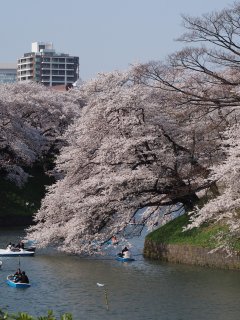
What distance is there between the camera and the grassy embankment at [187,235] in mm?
32938

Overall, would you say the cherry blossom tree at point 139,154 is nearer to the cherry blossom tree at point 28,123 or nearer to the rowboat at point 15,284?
the rowboat at point 15,284

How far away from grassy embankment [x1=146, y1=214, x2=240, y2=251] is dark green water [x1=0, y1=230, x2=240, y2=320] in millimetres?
1279

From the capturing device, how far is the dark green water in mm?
24953

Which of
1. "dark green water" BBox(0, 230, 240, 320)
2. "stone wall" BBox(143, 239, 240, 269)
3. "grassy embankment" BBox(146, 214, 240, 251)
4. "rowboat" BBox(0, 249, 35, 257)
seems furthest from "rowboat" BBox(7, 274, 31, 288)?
"grassy embankment" BBox(146, 214, 240, 251)

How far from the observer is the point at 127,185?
36062 millimetres

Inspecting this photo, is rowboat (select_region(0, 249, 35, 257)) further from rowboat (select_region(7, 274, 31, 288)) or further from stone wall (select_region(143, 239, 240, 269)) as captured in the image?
rowboat (select_region(7, 274, 31, 288))

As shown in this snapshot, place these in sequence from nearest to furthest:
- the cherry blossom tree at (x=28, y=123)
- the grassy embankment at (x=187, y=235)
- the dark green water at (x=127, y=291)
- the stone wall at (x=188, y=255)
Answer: the dark green water at (x=127, y=291) < the stone wall at (x=188, y=255) < the grassy embankment at (x=187, y=235) < the cherry blossom tree at (x=28, y=123)

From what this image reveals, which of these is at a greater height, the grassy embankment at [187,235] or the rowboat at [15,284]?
the grassy embankment at [187,235]

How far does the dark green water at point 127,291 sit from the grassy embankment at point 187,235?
50.3 inches

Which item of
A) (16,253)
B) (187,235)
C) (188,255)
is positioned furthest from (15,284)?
(16,253)

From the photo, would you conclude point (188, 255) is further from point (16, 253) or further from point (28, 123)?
point (28, 123)

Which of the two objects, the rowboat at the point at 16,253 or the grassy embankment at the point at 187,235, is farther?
the rowboat at the point at 16,253

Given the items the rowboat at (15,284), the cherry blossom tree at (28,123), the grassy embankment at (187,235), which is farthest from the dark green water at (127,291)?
the cherry blossom tree at (28,123)

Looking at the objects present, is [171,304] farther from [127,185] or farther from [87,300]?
[127,185]
